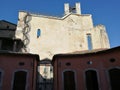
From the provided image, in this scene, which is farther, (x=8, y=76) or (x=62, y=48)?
(x=62, y=48)

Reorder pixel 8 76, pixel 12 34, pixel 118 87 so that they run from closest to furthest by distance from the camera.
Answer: pixel 118 87, pixel 8 76, pixel 12 34

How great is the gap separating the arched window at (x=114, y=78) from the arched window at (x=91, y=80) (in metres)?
Answer: 1.67

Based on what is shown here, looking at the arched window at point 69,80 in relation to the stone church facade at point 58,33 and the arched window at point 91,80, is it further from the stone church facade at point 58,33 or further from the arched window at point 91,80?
the stone church facade at point 58,33

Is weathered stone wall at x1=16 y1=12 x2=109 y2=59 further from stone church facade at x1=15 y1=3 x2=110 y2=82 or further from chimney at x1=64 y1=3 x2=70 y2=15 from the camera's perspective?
chimney at x1=64 y1=3 x2=70 y2=15

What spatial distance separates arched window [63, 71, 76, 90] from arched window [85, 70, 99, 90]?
5.19 feet

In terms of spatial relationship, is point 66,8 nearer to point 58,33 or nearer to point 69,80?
point 58,33

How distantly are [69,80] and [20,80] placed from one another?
554 cm

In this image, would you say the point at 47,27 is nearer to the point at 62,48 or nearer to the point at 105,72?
the point at 62,48

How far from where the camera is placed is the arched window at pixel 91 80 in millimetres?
19080

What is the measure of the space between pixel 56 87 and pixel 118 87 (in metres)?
6.85

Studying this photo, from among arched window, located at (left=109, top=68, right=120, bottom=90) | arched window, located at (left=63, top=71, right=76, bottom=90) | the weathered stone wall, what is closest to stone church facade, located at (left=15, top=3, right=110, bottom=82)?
the weathered stone wall

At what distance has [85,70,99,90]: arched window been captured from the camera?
19080mm

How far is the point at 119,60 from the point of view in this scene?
744 inches

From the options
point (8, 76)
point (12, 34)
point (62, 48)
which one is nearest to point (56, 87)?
point (8, 76)
